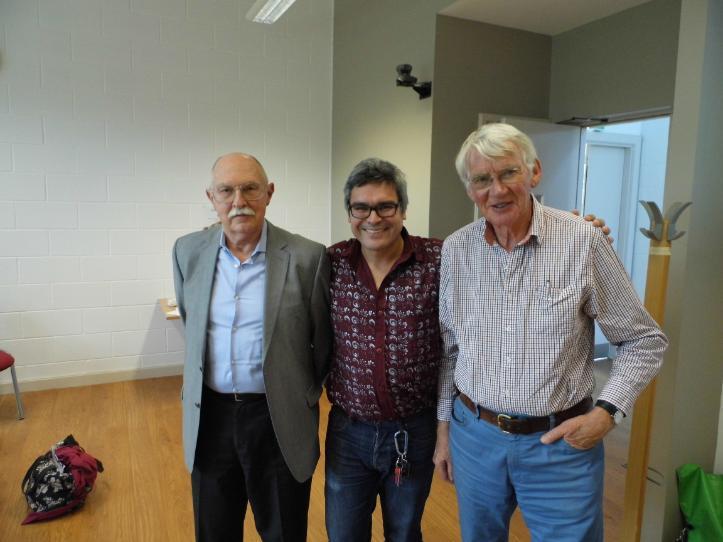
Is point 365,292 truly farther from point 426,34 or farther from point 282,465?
point 426,34

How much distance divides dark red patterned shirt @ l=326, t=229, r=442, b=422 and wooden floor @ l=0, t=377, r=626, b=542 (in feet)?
4.22

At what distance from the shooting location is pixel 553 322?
1.36 meters

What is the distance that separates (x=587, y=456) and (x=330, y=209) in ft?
13.3

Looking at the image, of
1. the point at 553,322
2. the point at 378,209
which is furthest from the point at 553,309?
the point at 378,209

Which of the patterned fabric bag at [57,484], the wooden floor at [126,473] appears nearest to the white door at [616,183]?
the wooden floor at [126,473]

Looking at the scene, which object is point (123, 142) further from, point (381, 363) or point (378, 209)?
point (381, 363)

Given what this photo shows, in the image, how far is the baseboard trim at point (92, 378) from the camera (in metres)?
4.35

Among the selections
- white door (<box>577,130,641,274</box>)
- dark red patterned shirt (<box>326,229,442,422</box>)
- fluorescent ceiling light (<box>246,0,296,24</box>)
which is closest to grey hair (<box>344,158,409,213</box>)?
dark red patterned shirt (<box>326,229,442,422</box>)

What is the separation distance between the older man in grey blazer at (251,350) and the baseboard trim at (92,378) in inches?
126

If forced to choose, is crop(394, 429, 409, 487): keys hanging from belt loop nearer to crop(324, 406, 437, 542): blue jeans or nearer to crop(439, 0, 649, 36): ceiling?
crop(324, 406, 437, 542): blue jeans

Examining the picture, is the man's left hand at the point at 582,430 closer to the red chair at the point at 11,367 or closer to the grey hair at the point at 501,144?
the grey hair at the point at 501,144

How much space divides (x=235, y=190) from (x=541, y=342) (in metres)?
1.00

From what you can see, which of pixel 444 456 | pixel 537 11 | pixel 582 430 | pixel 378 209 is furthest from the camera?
pixel 537 11

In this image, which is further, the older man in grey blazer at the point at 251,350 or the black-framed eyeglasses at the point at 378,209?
the older man in grey blazer at the point at 251,350
